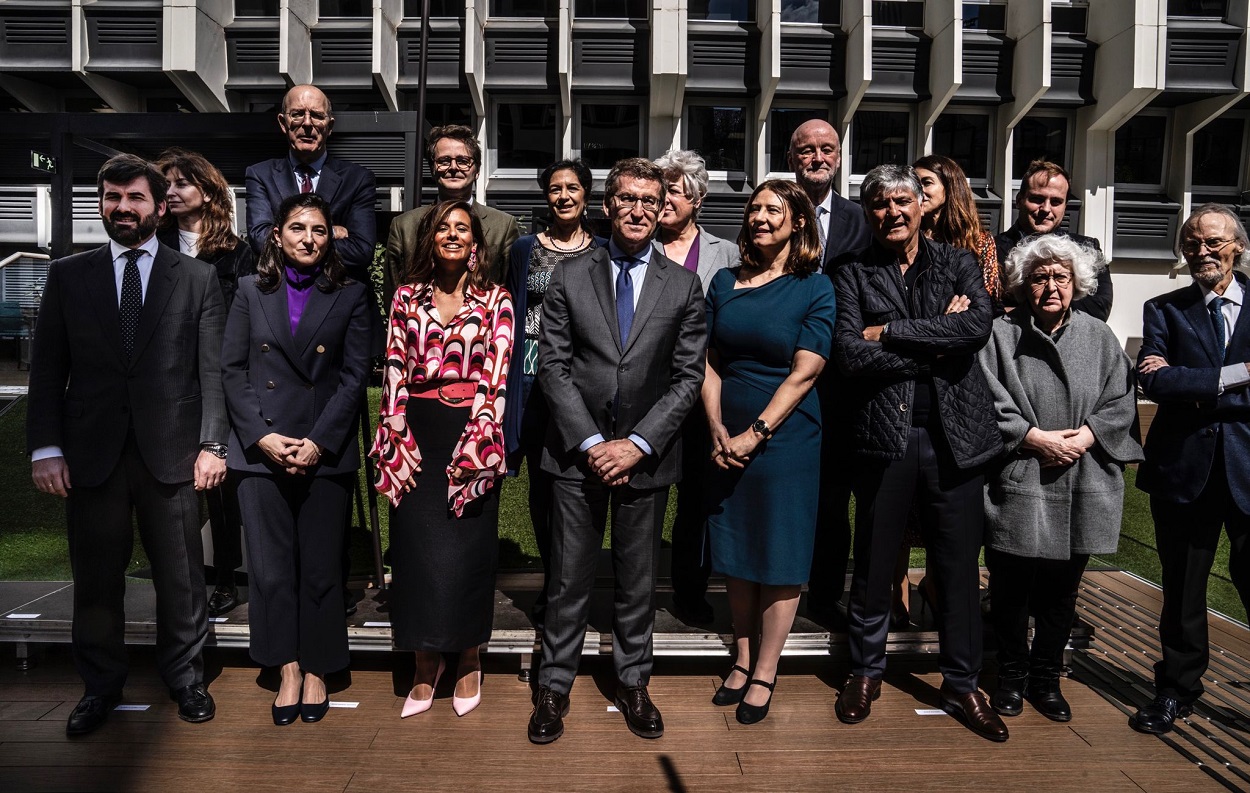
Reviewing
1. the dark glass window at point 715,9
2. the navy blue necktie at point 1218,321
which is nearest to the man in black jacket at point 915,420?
the navy blue necktie at point 1218,321

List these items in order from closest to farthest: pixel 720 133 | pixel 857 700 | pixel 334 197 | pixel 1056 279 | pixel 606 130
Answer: pixel 1056 279 → pixel 857 700 → pixel 334 197 → pixel 606 130 → pixel 720 133

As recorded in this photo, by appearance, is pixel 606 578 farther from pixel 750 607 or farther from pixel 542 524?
pixel 750 607

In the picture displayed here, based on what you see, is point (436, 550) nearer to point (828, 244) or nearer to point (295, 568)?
point (295, 568)

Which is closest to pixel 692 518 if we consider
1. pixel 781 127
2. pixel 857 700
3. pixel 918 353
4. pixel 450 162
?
pixel 857 700

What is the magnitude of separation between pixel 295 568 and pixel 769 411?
1.98 metres

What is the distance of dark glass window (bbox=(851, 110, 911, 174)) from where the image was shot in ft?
50.7

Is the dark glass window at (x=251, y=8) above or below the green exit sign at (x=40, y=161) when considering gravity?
above

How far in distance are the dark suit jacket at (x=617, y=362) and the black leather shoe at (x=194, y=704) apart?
1679 millimetres

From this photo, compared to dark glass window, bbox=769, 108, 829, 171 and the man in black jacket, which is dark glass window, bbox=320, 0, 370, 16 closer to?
dark glass window, bbox=769, 108, 829, 171

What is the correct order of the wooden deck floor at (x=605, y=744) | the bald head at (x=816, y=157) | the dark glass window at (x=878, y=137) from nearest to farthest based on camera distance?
the wooden deck floor at (x=605, y=744) → the bald head at (x=816, y=157) → the dark glass window at (x=878, y=137)

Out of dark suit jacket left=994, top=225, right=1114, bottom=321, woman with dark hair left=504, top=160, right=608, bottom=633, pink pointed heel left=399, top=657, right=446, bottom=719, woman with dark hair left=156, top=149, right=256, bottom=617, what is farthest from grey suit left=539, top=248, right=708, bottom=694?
woman with dark hair left=156, top=149, right=256, bottom=617

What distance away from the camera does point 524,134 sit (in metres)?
15.1

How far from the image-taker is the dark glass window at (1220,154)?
15648 mm

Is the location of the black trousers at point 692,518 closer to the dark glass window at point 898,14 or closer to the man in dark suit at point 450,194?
the man in dark suit at point 450,194
